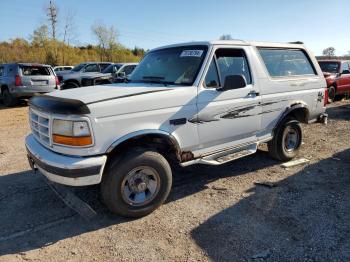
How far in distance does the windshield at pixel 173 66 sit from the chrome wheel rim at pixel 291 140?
2.48 metres

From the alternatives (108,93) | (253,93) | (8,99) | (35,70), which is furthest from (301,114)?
(8,99)

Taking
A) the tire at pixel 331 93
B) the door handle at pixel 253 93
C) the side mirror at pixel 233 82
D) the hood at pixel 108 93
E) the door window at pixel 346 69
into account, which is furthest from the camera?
the door window at pixel 346 69

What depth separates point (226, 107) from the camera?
4539 millimetres

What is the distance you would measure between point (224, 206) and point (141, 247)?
1.33 metres

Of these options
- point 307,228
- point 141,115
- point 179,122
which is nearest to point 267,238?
point 307,228

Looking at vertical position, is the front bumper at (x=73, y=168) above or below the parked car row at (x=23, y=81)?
below

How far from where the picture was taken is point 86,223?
3.86 meters

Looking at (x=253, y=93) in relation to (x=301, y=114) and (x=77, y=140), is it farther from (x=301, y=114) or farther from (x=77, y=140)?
(x=77, y=140)

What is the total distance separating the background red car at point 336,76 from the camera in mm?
Result: 13188

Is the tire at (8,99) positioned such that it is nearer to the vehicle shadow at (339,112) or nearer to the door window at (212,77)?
the door window at (212,77)

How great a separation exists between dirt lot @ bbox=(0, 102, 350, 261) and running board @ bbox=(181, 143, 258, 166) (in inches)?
17.5

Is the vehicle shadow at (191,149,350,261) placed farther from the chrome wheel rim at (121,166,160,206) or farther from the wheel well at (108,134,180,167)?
the wheel well at (108,134,180,167)

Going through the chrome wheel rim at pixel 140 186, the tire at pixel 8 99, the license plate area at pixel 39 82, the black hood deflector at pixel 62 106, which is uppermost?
the license plate area at pixel 39 82

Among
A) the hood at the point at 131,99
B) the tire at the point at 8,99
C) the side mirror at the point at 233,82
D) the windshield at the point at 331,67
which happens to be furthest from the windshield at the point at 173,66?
the windshield at the point at 331,67
